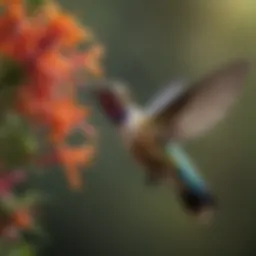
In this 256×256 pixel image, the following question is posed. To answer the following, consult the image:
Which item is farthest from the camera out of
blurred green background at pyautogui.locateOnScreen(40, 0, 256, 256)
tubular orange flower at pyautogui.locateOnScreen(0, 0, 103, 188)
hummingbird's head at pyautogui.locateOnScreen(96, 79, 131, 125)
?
blurred green background at pyautogui.locateOnScreen(40, 0, 256, 256)

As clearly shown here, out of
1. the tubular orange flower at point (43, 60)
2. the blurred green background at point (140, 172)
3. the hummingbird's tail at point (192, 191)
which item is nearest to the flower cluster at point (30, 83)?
the tubular orange flower at point (43, 60)

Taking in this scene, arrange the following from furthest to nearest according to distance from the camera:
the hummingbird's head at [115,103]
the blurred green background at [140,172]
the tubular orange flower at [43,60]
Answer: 1. the blurred green background at [140,172]
2. the hummingbird's head at [115,103]
3. the tubular orange flower at [43,60]

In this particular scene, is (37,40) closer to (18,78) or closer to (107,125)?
(18,78)

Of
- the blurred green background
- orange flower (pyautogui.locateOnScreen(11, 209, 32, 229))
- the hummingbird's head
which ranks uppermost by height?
the blurred green background

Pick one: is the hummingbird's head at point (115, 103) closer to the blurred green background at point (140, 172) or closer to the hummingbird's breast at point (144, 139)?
the hummingbird's breast at point (144, 139)

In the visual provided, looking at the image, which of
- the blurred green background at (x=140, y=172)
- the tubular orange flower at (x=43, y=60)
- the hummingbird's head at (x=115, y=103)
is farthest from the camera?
the blurred green background at (x=140, y=172)

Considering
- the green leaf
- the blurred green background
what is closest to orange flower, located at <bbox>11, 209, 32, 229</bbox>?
the green leaf

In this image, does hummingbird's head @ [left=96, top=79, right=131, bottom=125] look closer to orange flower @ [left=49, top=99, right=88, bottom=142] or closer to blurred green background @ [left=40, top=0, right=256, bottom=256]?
orange flower @ [left=49, top=99, right=88, bottom=142]

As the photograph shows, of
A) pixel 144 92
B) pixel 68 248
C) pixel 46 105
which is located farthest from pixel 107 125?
pixel 46 105
